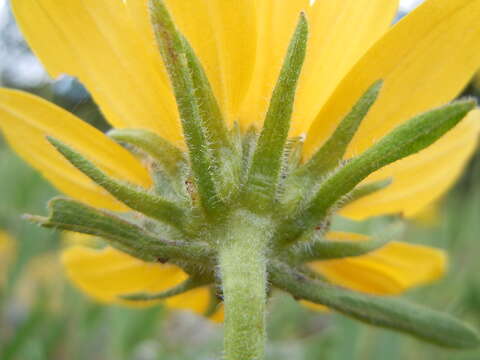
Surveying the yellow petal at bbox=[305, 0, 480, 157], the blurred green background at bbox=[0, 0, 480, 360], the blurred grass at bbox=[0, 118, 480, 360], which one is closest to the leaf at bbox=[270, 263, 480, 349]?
the yellow petal at bbox=[305, 0, 480, 157]

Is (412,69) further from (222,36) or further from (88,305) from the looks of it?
(88,305)

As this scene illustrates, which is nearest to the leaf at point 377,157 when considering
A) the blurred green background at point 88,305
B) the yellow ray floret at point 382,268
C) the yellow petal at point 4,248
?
the yellow ray floret at point 382,268

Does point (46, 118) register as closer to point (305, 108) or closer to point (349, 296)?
point (305, 108)

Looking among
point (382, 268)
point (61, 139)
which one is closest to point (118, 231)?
point (61, 139)

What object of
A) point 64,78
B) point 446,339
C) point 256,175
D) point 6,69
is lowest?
point 446,339

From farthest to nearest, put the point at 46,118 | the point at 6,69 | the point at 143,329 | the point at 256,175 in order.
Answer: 1. the point at 143,329
2. the point at 6,69
3. the point at 46,118
4. the point at 256,175

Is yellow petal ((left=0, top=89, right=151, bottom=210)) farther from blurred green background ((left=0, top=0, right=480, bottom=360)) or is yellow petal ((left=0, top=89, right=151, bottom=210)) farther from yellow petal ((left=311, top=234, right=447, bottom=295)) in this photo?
yellow petal ((left=311, top=234, right=447, bottom=295))

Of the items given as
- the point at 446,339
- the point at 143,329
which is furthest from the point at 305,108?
the point at 143,329
